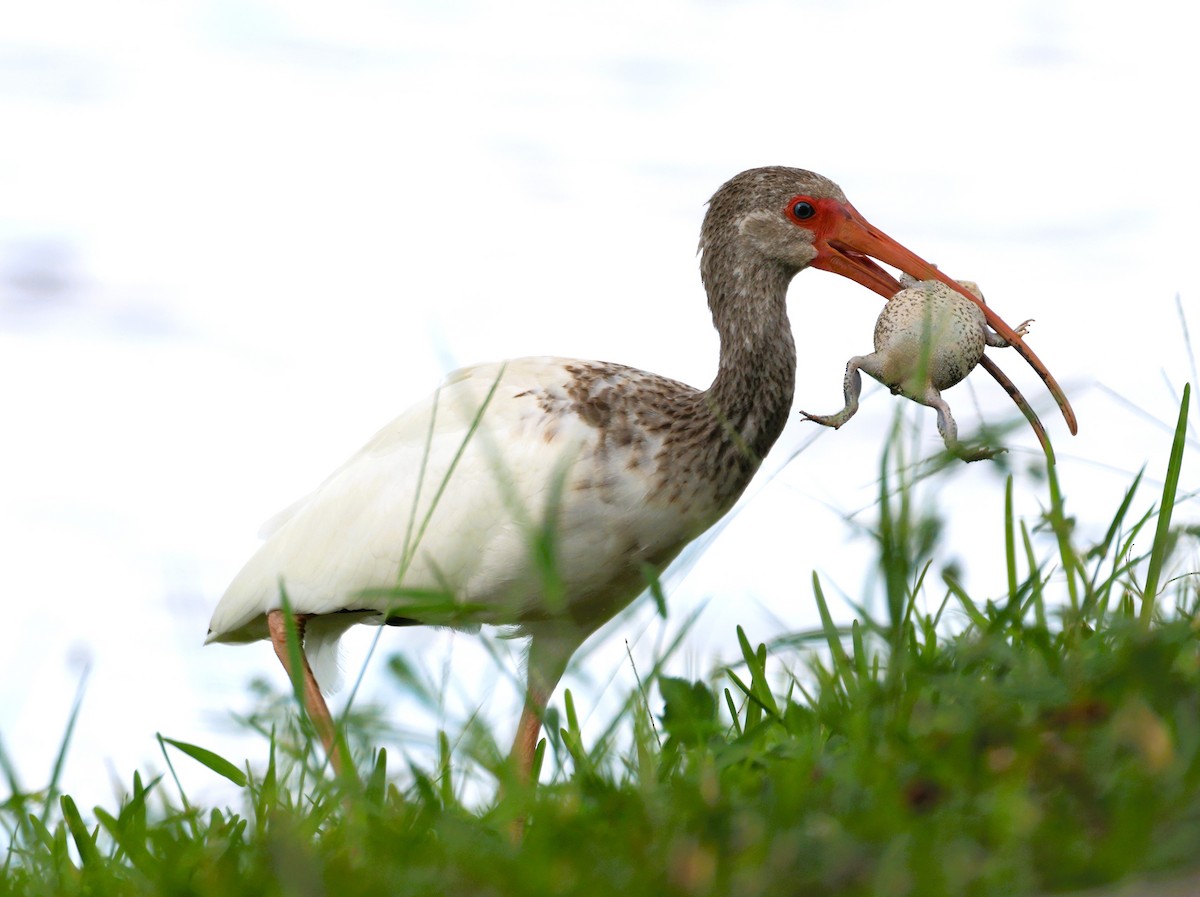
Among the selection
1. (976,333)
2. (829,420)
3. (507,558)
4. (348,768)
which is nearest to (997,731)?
(348,768)

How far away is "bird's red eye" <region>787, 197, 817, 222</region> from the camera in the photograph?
4809 millimetres

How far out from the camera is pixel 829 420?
369 cm

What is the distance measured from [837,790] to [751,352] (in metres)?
2.65

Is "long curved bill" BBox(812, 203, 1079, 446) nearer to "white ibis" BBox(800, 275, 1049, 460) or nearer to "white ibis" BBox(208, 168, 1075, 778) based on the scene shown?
"white ibis" BBox(208, 168, 1075, 778)

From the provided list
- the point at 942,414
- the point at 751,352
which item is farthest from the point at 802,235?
the point at 942,414

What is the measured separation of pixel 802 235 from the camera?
4805 mm

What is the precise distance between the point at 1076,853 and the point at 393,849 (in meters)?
0.95

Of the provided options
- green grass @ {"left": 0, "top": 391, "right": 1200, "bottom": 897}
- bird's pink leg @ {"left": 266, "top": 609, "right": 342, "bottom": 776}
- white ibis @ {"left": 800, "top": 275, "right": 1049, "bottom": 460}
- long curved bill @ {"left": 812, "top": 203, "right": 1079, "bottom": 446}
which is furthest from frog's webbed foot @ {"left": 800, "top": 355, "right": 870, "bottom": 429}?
bird's pink leg @ {"left": 266, "top": 609, "right": 342, "bottom": 776}

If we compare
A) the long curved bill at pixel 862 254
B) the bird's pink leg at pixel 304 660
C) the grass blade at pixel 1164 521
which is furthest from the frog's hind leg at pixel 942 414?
the bird's pink leg at pixel 304 660

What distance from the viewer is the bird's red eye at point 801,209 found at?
15.8 feet

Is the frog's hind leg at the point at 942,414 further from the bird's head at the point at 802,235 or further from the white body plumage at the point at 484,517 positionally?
the bird's head at the point at 802,235

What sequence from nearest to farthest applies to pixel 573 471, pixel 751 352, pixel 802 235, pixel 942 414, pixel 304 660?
pixel 942 414 → pixel 573 471 → pixel 304 660 → pixel 751 352 → pixel 802 235

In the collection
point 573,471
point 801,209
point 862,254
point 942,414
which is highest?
point 801,209

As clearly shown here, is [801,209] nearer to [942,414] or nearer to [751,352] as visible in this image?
[751,352]
